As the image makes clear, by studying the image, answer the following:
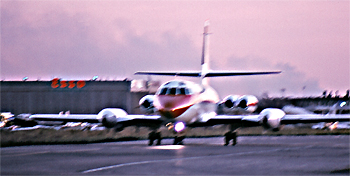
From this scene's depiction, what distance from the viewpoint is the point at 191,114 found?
25547mm

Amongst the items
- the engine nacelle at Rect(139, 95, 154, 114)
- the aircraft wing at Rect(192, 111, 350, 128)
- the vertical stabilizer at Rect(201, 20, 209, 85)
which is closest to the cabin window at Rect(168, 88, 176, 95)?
the engine nacelle at Rect(139, 95, 154, 114)

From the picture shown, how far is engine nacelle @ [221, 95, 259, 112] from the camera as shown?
27469 millimetres

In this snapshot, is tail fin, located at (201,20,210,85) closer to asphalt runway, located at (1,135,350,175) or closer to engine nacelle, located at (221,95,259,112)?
engine nacelle, located at (221,95,259,112)

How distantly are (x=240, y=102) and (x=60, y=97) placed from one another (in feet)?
141

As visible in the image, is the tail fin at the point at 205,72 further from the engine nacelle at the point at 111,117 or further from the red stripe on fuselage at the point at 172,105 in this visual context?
the red stripe on fuselage at the point at 172,105

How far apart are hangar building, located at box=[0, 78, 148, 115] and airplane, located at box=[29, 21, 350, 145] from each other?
125 ft

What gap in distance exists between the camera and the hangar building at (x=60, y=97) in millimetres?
66750

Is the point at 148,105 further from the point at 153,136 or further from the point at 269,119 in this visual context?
the point at 269,119

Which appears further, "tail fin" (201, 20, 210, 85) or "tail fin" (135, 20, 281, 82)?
"tail fin" (201, 20, 210, 85)

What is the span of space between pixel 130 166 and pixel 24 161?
3.41 m

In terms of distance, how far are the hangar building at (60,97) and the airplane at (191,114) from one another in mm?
37977

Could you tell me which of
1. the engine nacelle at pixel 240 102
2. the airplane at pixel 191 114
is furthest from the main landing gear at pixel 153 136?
the engine nacelle at pixel 240 102

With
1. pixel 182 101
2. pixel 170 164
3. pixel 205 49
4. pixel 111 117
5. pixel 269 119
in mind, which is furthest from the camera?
pixel 205 49

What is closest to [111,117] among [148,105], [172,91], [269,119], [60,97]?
[148,105]
